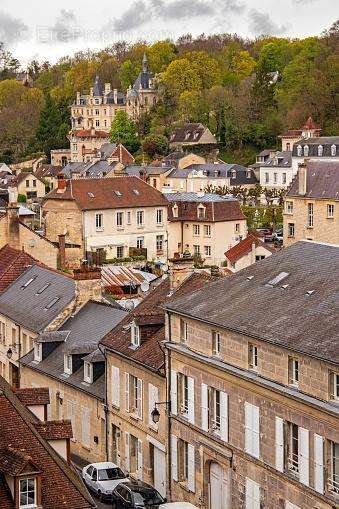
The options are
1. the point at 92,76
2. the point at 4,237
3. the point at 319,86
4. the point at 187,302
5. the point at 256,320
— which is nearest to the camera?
the point at 256,320

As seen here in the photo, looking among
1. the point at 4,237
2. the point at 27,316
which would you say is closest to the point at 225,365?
the point at 27,316

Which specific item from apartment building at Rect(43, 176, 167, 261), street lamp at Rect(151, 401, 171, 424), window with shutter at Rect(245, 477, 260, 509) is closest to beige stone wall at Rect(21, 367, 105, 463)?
street lamp at Rect(151, 401, 171, 424)

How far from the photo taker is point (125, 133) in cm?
13112

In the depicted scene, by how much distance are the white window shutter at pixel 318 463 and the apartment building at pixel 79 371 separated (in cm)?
1151

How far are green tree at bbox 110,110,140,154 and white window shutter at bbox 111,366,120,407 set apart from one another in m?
96.5

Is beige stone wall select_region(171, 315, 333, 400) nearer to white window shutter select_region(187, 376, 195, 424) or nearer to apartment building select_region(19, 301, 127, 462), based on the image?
white window shutter select_region(187, 376, 195, 424)

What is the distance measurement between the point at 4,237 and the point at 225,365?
1074 inches

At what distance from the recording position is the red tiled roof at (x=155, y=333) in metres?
31.5

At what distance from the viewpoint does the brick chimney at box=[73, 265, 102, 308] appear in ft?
128

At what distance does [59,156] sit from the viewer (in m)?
140

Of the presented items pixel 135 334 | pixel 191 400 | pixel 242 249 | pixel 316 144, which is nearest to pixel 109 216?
pixel 242 249

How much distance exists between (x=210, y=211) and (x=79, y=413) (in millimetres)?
34835

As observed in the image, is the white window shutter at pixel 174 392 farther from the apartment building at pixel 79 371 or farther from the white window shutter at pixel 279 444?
the white window shutter at pixel 279 444

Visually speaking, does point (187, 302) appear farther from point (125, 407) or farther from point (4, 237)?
point (4, 237)
